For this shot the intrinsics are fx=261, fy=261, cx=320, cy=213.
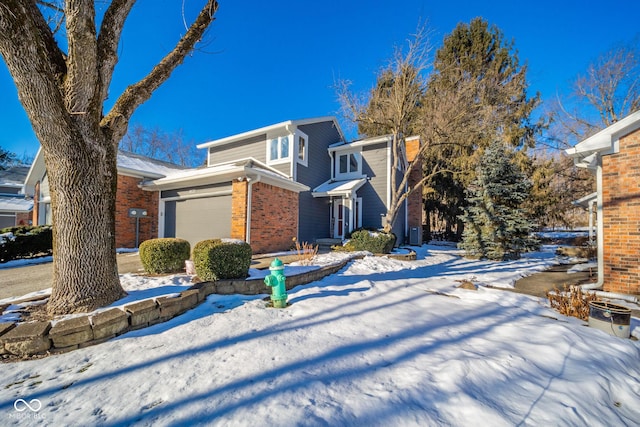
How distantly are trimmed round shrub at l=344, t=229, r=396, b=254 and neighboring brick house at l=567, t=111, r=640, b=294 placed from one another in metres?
6.00

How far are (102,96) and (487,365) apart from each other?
5.60 m

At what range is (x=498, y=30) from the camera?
19.8 metres

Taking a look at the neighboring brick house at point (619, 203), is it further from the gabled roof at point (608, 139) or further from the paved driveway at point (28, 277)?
the paved driveway at point (28, 277)

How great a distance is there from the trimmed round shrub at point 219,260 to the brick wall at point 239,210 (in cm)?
339

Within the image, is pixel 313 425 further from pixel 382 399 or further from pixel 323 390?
pixel 382 399

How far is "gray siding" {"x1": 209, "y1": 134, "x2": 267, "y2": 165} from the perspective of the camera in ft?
43.1

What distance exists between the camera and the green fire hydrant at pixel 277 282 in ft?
12.5

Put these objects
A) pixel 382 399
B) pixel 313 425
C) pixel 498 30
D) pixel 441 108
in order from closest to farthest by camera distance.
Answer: pixel 313 425 < pixel 382 399 < pixel 441 108 < pixel 498 30

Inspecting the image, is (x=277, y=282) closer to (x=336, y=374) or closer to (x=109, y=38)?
(x=336, y=374)

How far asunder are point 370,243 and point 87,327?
8.84 meters

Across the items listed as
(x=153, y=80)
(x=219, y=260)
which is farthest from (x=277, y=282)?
(x=153, y=80)

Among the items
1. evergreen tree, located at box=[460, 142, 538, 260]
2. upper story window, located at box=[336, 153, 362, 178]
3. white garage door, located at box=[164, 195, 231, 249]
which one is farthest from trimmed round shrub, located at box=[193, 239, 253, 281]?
upper story window, located at box=[336, 153, 362, 178]

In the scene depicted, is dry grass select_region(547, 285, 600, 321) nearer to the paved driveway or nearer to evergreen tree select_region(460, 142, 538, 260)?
evergreen tree select_region(460, 142, 538, 260)

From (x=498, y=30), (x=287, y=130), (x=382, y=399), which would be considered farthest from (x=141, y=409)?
(x=498, y=30)
